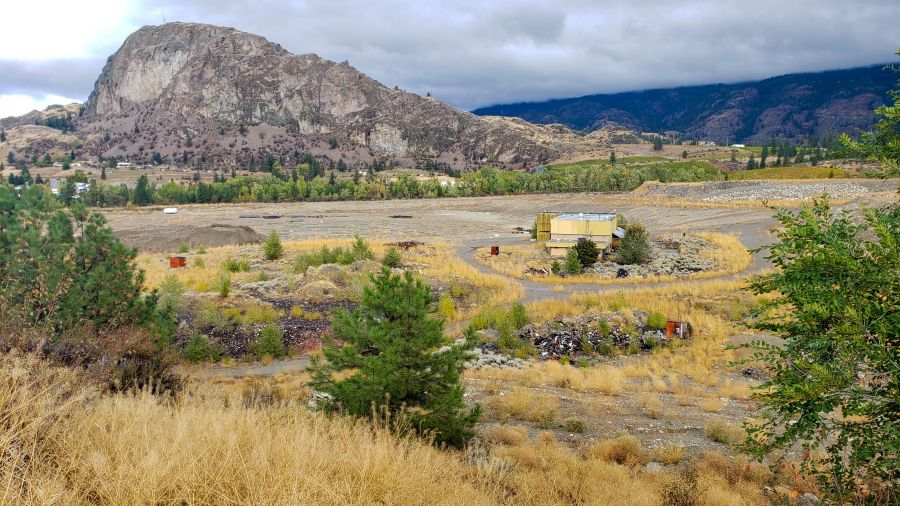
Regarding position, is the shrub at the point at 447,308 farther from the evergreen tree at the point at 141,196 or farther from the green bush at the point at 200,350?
the evergreen tree at the point at 141,196

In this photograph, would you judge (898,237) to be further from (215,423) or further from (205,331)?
(205,331)

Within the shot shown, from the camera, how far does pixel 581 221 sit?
4338 centimetres

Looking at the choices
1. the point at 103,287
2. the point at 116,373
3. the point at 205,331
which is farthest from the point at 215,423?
the point at 205,331

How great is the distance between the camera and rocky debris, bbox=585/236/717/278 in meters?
35.0

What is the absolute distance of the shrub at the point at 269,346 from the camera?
63.6 feet

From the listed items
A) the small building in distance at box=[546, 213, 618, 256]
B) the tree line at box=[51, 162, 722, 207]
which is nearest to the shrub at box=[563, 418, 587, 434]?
the small building in distance at box=[546, 213, 618, 256]

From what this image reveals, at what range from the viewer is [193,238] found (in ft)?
171

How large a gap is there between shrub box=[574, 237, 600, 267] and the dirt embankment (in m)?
33.5

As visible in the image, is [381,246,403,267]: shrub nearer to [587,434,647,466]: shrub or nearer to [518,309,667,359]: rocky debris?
[518,309,667,359]: rocky debris

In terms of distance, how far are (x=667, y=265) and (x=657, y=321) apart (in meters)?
16.3

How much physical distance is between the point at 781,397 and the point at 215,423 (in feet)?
17.1

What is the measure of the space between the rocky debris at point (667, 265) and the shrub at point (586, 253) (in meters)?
0.49

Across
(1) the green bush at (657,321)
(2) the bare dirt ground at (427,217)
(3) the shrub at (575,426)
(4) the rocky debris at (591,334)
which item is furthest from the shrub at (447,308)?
(2) the bare dirt ground at (427,217)

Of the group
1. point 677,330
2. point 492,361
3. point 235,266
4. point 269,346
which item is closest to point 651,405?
point 492,361
